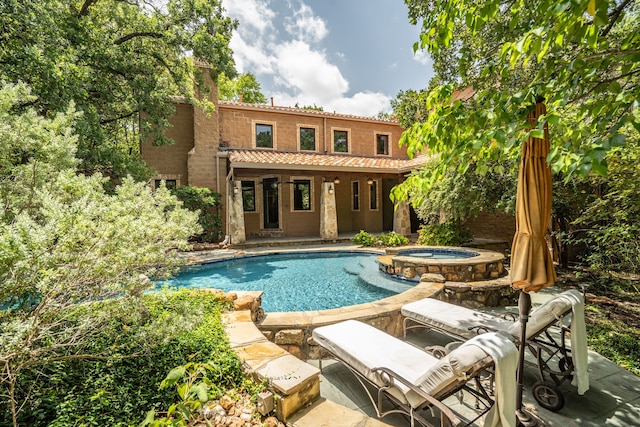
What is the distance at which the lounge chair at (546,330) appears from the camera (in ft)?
9.14

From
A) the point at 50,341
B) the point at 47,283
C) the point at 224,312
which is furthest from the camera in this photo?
the point at 224,312

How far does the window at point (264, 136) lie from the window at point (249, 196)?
7.48 feet

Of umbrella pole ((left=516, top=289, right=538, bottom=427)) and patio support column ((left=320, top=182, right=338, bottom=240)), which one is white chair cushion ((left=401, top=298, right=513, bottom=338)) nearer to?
umbrella pole ((left=516, top=289, right=538, bottom=427))

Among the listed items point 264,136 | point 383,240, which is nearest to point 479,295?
point 383,240

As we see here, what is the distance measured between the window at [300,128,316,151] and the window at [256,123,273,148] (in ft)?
6.02

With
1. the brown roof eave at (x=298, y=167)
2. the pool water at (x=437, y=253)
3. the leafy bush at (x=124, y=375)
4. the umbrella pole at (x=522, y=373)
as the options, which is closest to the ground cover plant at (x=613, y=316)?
the umbrella pole at (x=522, y=373)

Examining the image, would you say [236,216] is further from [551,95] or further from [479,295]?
[551,95]

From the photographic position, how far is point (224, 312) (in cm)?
425

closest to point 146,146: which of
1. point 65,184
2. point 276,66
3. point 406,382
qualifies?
point 276,66

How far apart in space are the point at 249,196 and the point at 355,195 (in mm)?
6334

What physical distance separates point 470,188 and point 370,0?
6053mm

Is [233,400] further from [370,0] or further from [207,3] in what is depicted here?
[207,3]

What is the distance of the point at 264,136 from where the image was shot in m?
15.4

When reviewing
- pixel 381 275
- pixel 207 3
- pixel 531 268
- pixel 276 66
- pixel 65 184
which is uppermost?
pixel 276 66
